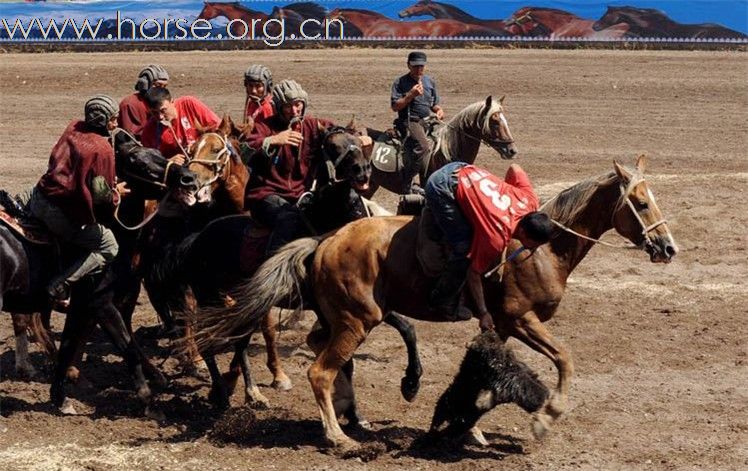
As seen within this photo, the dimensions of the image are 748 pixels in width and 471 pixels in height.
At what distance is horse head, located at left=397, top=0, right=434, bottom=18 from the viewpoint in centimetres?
2975

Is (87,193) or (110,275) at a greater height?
(87,193)

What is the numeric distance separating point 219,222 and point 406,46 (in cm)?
1992

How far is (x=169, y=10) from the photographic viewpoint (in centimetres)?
3086

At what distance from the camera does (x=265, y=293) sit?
855 centimetres

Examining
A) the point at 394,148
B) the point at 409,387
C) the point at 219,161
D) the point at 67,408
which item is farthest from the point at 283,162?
the point at 394,148

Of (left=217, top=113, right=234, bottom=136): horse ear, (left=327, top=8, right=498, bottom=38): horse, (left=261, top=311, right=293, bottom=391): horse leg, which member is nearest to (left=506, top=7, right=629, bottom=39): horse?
(left=327, top=8, right=498, bottom=38): horse

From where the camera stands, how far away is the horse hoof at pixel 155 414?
358 inches

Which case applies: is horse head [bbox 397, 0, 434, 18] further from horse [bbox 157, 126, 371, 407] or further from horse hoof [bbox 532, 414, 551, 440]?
horse hoof [bbox 532, 414, 551, 440]

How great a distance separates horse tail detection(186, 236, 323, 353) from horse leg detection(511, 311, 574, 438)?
150cm

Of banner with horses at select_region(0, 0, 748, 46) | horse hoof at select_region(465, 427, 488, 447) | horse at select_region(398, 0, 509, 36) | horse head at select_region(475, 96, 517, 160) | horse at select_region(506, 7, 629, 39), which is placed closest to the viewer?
horse hoof at select_region(465, 427, 488, 447)

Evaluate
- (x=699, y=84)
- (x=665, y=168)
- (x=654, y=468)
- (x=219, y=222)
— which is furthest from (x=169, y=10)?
(x=654, y=468)

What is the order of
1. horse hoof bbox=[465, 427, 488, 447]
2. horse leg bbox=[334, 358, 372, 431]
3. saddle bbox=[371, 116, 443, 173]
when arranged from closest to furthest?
1. horse hoof bbox=[465, 427, 488, 447]
2. horse leg bbox=[334, 358, 372, 431]
3. saddle bbox=[371, 116, 443, 173]

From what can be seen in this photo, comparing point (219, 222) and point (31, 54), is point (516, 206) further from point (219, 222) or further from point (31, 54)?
point (31, 54)

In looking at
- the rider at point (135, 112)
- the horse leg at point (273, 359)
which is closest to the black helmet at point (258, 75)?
the rider at point (135, 112)
